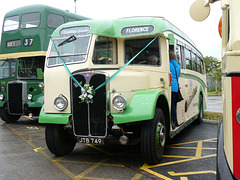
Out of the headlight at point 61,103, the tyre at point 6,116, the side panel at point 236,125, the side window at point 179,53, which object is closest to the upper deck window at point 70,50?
the headlight at point 61,103

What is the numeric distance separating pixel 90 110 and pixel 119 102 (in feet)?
1.90

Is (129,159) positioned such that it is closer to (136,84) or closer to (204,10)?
(136,84)

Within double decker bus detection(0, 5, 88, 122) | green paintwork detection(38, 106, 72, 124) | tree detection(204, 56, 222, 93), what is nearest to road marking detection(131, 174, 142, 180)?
green paintwork detection(38, 106, 72, 124)

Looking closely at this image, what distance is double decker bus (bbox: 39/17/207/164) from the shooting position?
16.0 feet

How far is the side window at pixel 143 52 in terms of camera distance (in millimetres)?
5719

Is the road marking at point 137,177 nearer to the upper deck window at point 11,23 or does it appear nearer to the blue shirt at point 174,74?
the blue shirt at point 174,74

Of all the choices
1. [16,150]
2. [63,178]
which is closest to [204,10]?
[63,178]

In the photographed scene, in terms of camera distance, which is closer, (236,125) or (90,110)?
(236,125)

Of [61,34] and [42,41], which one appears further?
[42,41]

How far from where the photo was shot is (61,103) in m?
5.19

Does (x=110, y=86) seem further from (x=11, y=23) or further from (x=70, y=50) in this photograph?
(x=11, y=23)

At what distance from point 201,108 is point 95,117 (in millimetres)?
6408

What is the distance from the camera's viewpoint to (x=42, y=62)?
10.8 metres

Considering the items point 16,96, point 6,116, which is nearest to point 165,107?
point 16,96
